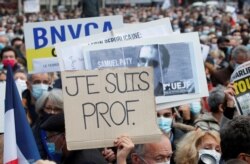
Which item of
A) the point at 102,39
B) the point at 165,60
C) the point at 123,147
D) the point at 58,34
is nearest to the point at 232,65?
the point at 58,34

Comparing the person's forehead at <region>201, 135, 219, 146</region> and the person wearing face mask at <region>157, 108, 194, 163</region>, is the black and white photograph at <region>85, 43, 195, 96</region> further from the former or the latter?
the person wearing face mask at <region>157, 108, 194, 163</region>

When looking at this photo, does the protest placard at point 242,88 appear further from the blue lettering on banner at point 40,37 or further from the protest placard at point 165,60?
the blue lettering on banner at point 40,37

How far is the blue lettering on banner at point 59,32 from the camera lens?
761cm

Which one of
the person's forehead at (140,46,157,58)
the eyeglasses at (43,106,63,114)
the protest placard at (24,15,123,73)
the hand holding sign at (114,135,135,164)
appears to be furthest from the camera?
the protest placard at (24,15,123,73)

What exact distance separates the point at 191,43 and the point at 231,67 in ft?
15.0

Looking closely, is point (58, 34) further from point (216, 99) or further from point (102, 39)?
point (102, 39)

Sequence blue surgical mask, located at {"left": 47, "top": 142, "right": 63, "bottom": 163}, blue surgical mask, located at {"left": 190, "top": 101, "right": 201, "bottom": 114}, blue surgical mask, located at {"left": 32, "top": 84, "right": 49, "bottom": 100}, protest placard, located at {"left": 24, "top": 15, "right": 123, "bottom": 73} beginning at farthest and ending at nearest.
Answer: blue surgical mask, located at {"left": 32, "top": 84, "right": 49, "bottom": 100} < blue surgical mask, located at {"left": 190, "top": 101, "right": 201, "bottom": 114} < protest placard, located at {"left": 24, "top": 15, "right": 123, "bottom": 73} < blue surgical mask, located at {"left": 47, "top": 142, "right": 63, "bottom": 163}

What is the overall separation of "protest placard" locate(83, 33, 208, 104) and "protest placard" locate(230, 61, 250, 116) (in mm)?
628

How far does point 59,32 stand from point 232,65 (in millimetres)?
3146

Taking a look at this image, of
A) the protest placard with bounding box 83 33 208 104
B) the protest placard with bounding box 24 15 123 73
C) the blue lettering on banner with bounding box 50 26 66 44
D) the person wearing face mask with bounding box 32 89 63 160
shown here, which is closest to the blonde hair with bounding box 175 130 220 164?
the protest placard with bounding box 83 33 208 104

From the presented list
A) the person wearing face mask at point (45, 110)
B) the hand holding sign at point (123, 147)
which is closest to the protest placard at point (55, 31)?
the person wearing face mask at point (45, 110)

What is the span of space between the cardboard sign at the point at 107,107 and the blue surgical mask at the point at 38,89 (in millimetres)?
3916

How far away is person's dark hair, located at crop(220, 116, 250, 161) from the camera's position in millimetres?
4797

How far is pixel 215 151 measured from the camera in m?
5.60
